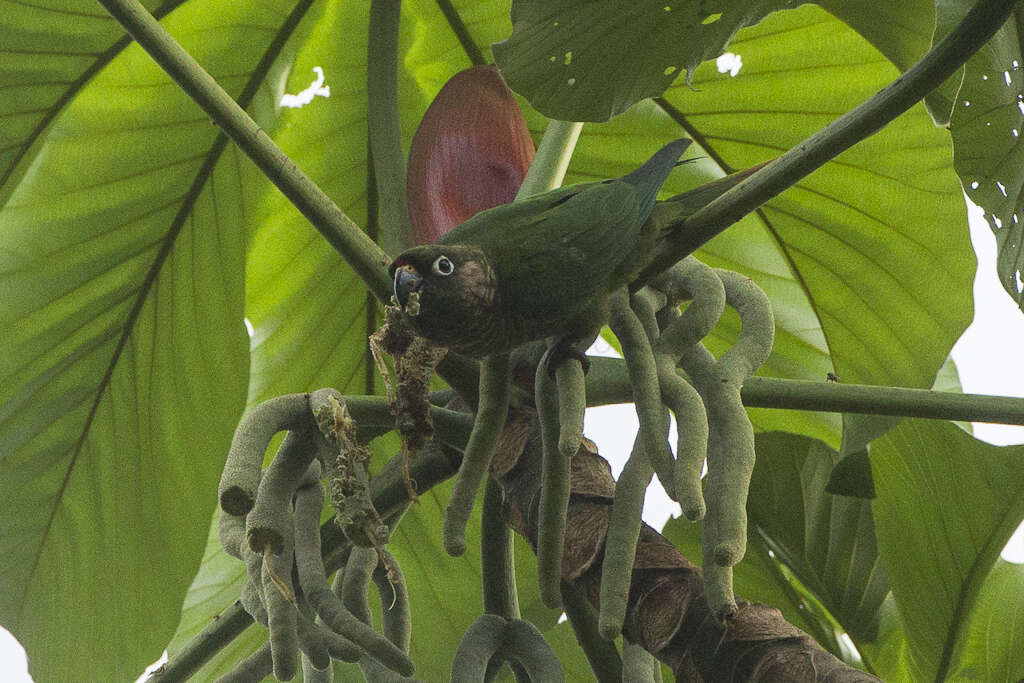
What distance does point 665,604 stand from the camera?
64 cm

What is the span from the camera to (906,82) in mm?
601

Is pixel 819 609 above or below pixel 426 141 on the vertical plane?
below

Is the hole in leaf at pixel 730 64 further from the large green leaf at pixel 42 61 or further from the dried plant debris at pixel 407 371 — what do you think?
the dried plant debris at pixel 407 371

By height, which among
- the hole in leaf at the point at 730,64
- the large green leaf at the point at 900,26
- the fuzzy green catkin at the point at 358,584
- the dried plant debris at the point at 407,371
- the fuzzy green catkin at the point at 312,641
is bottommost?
the fuzzy green catkin at the point at 312,641

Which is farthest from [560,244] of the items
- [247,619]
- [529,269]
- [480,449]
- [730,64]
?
[730,64]

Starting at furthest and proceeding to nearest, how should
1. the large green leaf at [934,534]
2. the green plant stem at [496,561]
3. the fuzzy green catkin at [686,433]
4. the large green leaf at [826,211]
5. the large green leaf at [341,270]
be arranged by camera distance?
the large green leaf at [341,270] < the large green leaf at [826,211] < the large green leaf at [934,534] < the green plant stem at [496,561] < the fuzzy green catkin at [686,433]

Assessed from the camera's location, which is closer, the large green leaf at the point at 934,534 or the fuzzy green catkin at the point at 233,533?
the fuzzy green catkin at the point at 233,533

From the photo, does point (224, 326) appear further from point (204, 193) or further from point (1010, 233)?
point (1010, 233)

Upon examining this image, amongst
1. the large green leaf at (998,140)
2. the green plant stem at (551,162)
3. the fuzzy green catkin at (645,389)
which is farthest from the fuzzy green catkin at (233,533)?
the large green leaf at (998,140)

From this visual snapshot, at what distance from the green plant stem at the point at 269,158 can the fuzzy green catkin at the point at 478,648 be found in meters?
0.23

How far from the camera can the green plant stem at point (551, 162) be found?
0.88 metres

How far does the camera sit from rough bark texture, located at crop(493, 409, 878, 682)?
1.91 feet

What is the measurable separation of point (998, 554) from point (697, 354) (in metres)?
0.53

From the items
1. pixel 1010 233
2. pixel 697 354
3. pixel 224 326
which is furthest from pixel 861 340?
pixel 224 326
